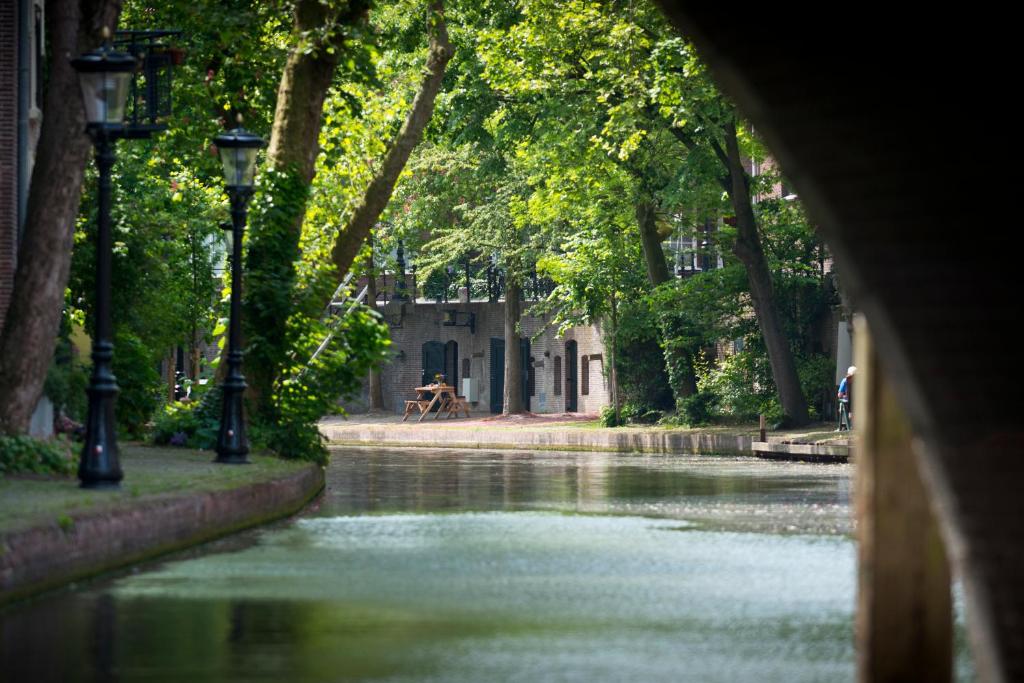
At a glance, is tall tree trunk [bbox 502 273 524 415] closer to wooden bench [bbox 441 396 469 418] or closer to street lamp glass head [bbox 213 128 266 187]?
wooden bench [bbox 441 396 469 418]

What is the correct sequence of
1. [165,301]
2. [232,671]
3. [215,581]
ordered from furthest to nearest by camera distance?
1. [165,301]
2. [215,581]
3. [232,671]

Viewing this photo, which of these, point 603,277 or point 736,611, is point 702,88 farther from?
point 736,611

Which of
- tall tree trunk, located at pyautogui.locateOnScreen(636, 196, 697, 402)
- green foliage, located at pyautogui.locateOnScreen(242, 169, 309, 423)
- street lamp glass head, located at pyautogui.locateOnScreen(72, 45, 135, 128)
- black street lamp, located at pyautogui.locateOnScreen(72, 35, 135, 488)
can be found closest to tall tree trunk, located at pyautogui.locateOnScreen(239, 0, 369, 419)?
green foliage, located at pyautogui.locateOnScreen(242, 169, 309, 423)

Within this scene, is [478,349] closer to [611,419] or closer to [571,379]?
[571,379]

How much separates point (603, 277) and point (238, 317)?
27.7 m

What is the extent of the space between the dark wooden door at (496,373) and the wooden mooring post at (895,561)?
61.4 metres

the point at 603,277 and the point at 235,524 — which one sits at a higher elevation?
the point at 603,277

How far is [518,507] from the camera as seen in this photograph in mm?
18438

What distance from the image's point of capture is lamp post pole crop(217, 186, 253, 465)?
1930 centimetres

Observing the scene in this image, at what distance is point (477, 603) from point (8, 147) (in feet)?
47.5

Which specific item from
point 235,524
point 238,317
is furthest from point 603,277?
point 235,524

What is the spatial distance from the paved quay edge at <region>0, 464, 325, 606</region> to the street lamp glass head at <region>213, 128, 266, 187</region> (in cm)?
458

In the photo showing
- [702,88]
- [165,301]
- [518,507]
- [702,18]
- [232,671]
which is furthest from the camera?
[702,88]

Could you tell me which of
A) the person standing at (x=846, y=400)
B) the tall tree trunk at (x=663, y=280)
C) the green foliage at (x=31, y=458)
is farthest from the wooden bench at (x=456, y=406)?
the green foliage at (x=31, y=458)
